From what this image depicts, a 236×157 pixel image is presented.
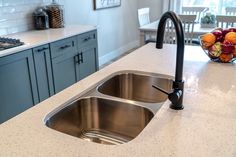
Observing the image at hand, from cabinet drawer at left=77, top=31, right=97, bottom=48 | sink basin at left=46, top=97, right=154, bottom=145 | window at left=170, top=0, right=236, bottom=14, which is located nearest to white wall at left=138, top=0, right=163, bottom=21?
window at left=170, top=0, right=236, bottom=14

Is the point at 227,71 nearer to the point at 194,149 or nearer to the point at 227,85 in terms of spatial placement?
the point at 227,85

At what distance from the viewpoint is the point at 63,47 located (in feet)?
8.54

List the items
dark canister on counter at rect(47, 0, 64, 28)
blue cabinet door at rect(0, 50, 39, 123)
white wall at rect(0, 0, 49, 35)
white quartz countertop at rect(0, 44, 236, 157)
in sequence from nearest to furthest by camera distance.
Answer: white quartz countertop at rect(0, 44, 236, 157) → blue cabinet door at rect(0, 50, 39, 123) → white wall at rect(0, 0, 49, 35) → dark canister on counter at rect(47, 0, 64, 28)

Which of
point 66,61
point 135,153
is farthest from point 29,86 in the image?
point 135,153

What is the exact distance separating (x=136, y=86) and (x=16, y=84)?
44.7 inches

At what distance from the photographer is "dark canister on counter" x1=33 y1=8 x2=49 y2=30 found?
2932mm

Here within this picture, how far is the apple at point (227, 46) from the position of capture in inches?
59.1

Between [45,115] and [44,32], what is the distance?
1996 millimetres

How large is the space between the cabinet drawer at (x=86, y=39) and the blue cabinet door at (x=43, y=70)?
534 mm

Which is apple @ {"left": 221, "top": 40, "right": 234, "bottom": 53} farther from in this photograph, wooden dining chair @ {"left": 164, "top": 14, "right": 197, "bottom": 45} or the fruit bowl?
wooden dining chair @ {"left": 164, "top": 14, "right": 197, "bottom": 45}

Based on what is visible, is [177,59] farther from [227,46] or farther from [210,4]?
[210,4]

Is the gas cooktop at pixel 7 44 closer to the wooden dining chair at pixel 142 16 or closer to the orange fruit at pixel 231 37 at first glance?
the orange fruit at pixel 231 37

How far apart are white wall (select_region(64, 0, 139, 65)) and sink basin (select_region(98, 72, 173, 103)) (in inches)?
94.7

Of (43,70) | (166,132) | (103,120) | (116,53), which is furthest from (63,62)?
(116,53)
